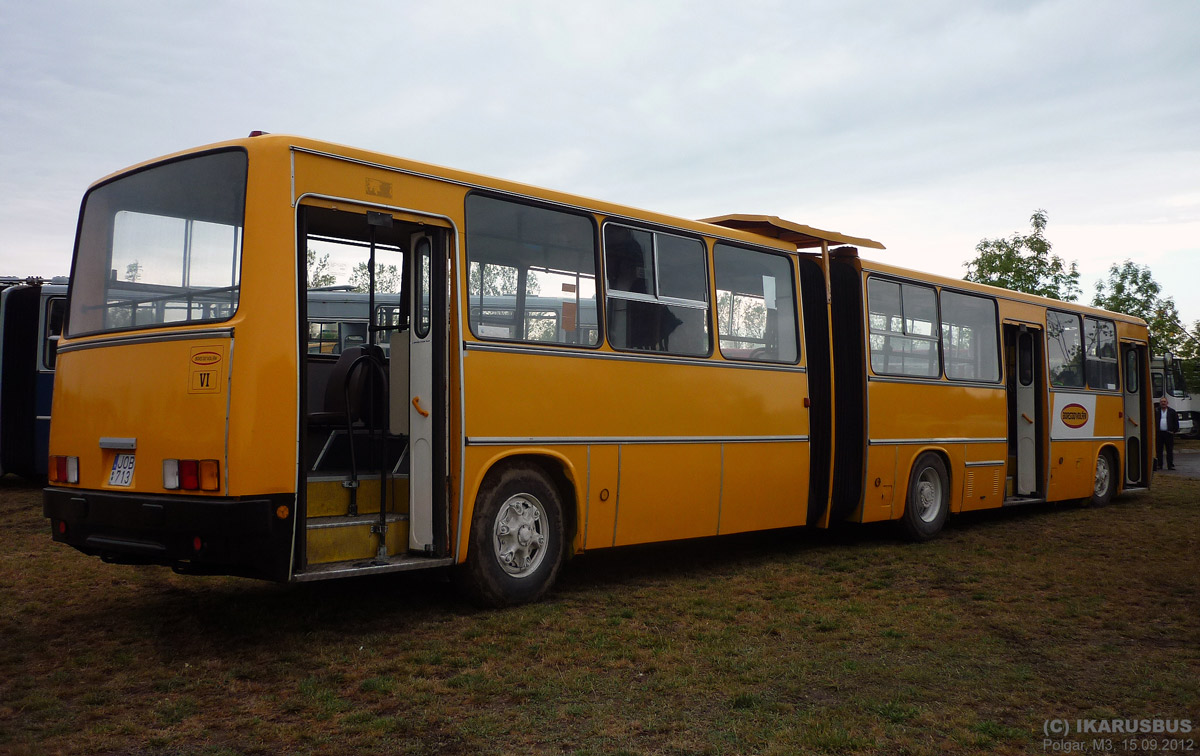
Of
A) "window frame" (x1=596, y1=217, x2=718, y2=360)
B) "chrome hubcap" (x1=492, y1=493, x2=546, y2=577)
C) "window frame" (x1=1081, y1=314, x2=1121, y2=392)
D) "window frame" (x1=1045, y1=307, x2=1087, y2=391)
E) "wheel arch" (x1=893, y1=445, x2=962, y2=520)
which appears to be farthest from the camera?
"window frame" (x1=1081, y1=314, x2=1121, y2=392)

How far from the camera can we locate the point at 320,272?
7230 millimetres

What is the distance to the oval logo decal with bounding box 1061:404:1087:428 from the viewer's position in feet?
45.6

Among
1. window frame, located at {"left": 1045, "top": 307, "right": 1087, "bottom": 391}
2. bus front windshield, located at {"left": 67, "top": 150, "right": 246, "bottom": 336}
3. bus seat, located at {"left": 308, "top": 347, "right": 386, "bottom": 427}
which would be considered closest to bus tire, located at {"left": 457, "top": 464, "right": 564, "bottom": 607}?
bus seat, located at {"left": 308, "top": 347, "right": 386, "bottom": 427}

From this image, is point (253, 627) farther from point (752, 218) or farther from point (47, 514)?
point (752, 218)

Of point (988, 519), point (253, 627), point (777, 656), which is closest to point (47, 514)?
point (253, 627)

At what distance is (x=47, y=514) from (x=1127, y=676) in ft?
21.0

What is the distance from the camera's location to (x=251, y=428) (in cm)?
553

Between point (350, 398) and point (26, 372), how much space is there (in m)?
10.6

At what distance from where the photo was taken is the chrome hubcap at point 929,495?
11.3 meters

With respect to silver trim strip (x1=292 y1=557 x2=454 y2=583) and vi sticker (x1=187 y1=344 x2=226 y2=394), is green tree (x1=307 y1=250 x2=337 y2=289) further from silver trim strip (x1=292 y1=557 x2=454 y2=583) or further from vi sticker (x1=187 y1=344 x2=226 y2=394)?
silver trim strip (x1=292 y1=557 x2=454 y2=583)

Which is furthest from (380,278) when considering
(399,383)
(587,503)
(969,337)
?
(969,337)

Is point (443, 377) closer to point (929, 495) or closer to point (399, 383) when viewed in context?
point (399, 383)

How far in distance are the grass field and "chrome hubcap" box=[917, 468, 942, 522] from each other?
2024mm

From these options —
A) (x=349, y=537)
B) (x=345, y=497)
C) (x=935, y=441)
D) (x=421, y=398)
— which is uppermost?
(x=421, y=398)
